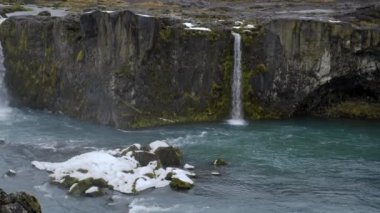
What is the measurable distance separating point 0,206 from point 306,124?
106ft

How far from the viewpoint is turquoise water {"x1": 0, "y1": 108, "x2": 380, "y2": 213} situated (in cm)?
2838

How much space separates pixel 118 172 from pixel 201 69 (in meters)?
17.3

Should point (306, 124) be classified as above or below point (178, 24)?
below

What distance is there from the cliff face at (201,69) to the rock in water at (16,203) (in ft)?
86.6

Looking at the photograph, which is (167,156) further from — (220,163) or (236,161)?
(236,161)

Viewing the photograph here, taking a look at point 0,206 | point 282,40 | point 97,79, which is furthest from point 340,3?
point 0,206

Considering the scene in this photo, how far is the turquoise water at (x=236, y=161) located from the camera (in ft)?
93.1

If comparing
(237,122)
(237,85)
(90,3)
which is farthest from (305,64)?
(90,3)

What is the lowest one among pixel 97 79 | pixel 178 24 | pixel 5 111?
pixel 5 111

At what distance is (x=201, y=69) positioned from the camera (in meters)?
46.8

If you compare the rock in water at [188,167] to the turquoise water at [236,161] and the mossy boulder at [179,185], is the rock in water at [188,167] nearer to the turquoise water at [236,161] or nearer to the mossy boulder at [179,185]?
the turquoise water at [236,161]

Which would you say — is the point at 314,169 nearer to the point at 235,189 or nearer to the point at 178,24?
the point at 235,189

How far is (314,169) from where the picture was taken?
34250 mm

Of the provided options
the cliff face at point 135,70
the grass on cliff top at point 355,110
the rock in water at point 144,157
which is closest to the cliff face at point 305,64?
the grass on cliff top at point 355,110
